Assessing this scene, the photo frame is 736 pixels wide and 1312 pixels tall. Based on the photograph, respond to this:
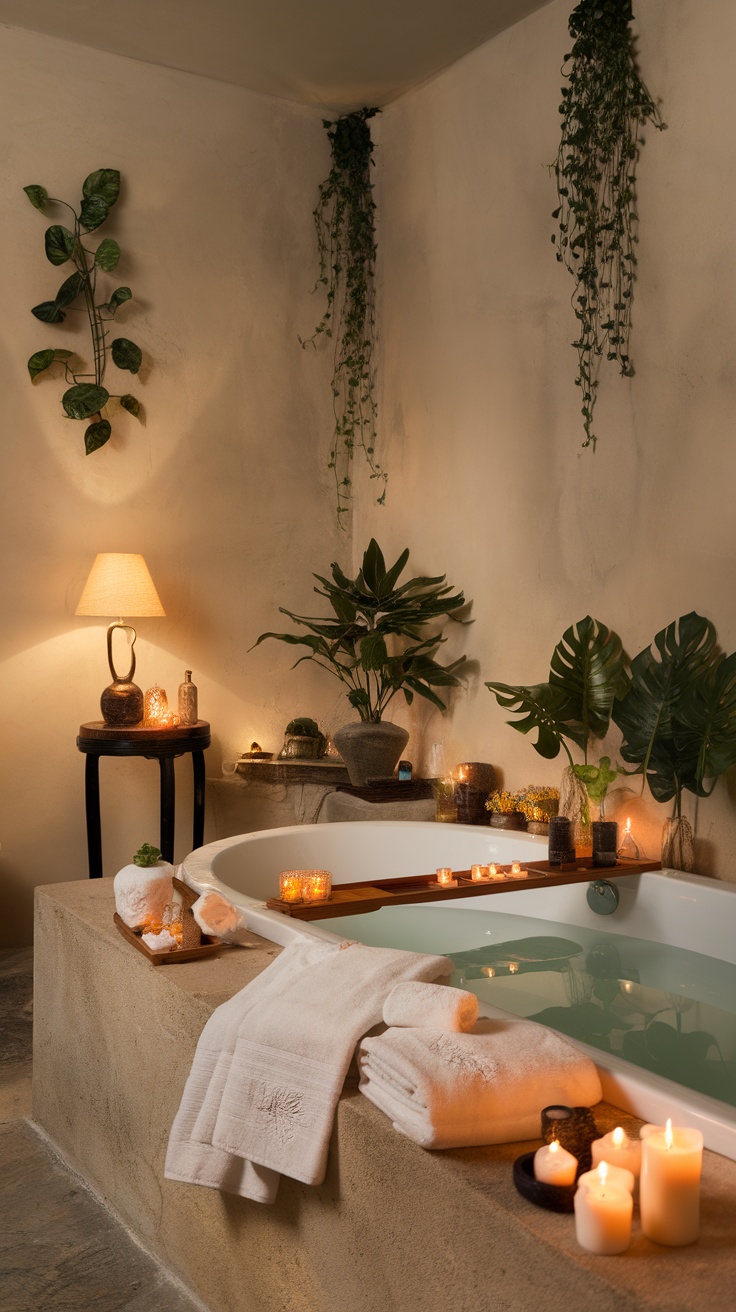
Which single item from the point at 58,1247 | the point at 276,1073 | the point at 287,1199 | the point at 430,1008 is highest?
the point at 430,1008

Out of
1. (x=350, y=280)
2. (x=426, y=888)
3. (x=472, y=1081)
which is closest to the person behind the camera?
(x=472, y=1081)

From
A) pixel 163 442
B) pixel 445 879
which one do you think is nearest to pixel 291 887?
pixel 445 879

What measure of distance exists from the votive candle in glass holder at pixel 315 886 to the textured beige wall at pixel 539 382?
1.11m

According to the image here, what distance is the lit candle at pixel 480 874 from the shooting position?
258cm

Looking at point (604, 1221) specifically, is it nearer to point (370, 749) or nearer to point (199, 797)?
point (370, 749)

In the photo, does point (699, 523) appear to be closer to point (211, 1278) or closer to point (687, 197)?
point (687, 197)

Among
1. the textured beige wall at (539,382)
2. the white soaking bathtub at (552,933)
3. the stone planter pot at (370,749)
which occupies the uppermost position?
the textured beige wall at (539,382)

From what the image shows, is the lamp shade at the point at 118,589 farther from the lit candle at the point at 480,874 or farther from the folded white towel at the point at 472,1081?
the folded white towel at the point at 472,1081

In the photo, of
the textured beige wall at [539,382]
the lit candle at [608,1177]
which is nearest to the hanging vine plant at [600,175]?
the textured beige wall at [539,382]

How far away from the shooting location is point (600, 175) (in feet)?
10.5

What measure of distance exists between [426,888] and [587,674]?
93 centimetres

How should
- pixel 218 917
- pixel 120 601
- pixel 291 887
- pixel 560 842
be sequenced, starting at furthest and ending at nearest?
pixel 120 601, pixel 560 842, pixel 291 887, pixel 218 917

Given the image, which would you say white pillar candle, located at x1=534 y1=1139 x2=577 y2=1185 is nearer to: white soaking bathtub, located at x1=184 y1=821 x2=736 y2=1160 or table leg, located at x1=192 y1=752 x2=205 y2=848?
white soaking bathtub, located at x1=184 y1=821 x2=736 y2=1160

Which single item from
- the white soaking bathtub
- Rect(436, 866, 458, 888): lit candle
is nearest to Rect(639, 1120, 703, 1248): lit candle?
the white soaking bathtub
